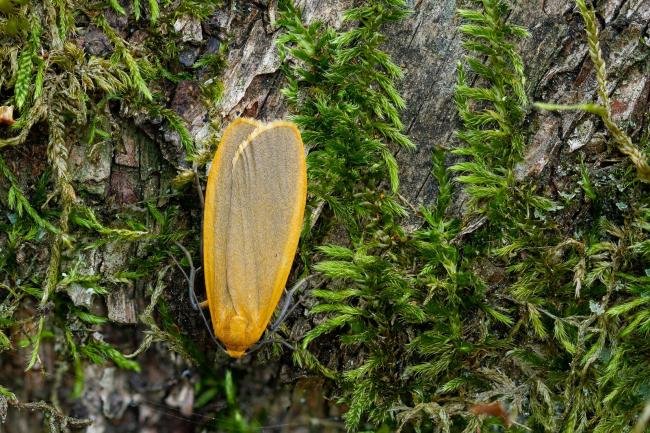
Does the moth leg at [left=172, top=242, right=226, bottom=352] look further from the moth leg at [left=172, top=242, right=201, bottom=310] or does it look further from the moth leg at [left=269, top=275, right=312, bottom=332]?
the moth leg at [left=269, top=275, right=312, bottom=332]

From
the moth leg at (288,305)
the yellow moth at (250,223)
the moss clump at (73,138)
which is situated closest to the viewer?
the moss clump at (73,138)

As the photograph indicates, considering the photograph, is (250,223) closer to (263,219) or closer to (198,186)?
(263,219)

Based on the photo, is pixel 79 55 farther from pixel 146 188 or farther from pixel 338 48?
pixel 338 48

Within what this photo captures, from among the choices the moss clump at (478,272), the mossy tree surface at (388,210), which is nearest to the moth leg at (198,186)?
the mossy tree surface at (388,210)

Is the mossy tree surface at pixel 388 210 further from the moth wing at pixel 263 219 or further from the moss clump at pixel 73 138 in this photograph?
the moth wing at pixel 263 219

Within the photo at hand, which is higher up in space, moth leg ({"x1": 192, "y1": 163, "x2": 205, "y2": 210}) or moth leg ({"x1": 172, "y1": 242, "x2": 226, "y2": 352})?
moth leg ({"x1": 192, "y1": 163, "x2": 205, "y2": 210})

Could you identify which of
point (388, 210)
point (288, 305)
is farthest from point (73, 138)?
point (388, 210)

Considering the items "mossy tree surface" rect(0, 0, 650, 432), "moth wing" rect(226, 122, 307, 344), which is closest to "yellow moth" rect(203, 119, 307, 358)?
"moth wing" rect(226, 122, 307, 344)
